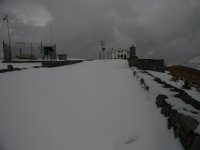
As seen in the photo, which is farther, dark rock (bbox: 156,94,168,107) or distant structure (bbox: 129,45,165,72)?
distant structure (bbox: 129,45,165,72)

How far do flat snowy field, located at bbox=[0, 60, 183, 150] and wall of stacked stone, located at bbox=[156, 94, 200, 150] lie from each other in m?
0.17

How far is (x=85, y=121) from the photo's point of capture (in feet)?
20.0

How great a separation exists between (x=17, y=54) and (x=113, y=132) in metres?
31.4

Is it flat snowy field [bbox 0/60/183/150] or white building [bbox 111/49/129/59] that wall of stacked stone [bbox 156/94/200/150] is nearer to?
flat snowy field [bbox 0/60/183/150]

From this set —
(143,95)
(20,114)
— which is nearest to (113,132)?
(143,95)

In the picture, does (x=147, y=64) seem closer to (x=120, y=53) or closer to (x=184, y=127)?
(x=184, y=127)

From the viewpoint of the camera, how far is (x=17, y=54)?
3341 cm

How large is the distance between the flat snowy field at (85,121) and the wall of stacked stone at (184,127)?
0.55ft

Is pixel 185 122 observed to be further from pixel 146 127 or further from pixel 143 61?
pixel 143 61

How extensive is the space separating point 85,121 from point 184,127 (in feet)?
10.3

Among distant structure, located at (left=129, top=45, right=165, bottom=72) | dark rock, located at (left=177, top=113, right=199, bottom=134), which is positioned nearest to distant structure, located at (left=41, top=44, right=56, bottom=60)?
distant structure, located at (left=129, top=45, right=165, bottom=72)

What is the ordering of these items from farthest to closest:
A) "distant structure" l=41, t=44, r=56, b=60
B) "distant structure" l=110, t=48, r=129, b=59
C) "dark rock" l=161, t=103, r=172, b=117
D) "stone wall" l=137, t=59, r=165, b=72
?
"distant structure" l=110, t=48, r=129, b=59, "distant structure" l=41, t=44, r=56, b=60, "stone wall" l=137, t=59, r=165, b=72, "dark rock" l=161, t=103, r=172, b=117

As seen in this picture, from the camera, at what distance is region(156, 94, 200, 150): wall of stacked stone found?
10.2 ft

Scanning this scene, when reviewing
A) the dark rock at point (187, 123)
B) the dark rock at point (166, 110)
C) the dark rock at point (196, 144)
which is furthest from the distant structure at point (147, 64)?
the dark rock at point (196, 144)
